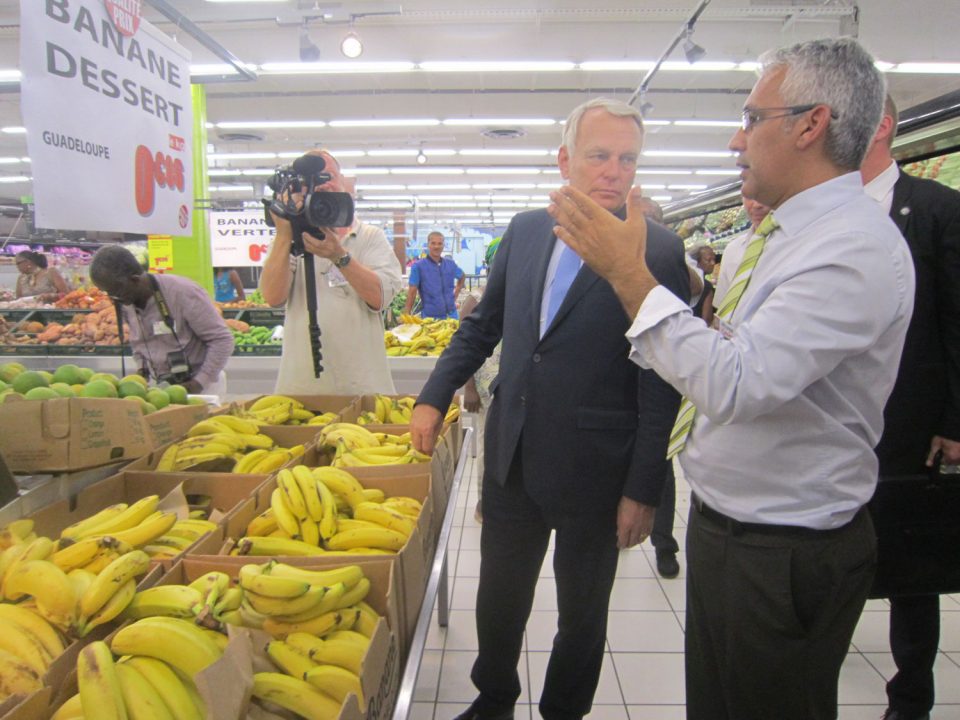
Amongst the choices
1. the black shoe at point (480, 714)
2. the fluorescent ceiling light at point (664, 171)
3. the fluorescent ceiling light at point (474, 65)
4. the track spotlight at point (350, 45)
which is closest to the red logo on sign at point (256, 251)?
the track spotlight at point (350, 45)

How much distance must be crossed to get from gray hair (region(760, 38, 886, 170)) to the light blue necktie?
2.32 feet

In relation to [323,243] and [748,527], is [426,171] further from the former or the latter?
[748,527]

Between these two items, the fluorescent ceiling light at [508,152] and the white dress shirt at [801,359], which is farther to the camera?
the fluorescent ceiling light at [508,152]

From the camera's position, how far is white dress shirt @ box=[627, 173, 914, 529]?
3.40 feet

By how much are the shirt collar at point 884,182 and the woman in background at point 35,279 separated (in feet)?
26.7

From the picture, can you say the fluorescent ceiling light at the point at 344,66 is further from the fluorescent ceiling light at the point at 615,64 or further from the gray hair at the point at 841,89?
the gray hair at the point at 841,89

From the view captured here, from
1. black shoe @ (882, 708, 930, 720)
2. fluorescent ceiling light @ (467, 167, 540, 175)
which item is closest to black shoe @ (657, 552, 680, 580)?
black shoe @ (882, 708, 930, 720)

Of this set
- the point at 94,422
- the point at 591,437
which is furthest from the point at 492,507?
the point at 94,422

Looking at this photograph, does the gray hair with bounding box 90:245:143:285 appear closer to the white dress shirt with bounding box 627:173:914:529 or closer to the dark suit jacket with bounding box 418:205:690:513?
the dark suit jacket with bounding box 418:205:690:513

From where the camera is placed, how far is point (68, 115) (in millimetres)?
1912

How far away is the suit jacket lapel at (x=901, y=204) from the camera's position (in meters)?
1.84

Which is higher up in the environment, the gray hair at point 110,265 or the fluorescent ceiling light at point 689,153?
the fluorescent ceiling light at point 689,153

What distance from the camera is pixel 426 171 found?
16.4m

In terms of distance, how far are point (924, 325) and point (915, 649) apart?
109 centimetres
